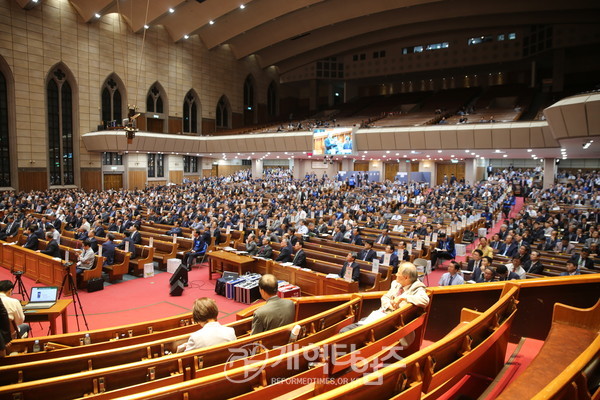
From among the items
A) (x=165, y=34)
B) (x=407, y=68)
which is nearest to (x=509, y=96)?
(x=407, y=68)

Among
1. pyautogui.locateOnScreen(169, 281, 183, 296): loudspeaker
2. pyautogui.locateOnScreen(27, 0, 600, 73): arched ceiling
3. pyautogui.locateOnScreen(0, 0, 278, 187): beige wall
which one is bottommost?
pyautogui.locateOnScreen(169, 281, 183, 296): loudspeaker

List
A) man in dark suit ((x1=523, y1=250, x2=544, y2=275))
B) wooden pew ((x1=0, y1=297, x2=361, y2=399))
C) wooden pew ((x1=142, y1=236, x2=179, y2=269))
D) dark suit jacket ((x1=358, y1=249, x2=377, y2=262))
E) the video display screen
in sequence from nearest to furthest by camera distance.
→ wooden pew ((x1=0, y1=297, x2=361, y2=399)) < man in dark suit ((x1=523, y1=250, x2=544, y2=275)) < dark suit jacket ((x1=358, y1=249, x2=377, y2=262)) < wooden pew ((x1=142, y1=236, x2=179, y2=269)) < the video display screen

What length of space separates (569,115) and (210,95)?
28710 millimetres

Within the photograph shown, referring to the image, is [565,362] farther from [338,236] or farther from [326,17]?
[326,17]

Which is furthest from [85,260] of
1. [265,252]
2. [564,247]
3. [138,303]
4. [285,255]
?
[564,247]

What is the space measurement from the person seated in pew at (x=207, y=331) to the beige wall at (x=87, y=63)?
27.1m

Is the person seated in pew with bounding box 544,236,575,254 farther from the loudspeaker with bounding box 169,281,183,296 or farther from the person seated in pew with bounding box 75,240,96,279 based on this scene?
the person seated in pew with bounding box 75,240,96,279

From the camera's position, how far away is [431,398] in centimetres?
225

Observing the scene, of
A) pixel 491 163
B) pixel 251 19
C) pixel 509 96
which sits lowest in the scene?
pixel 491 163

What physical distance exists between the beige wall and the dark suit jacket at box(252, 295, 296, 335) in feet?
89.1

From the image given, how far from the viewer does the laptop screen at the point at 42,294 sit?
17.4 feet

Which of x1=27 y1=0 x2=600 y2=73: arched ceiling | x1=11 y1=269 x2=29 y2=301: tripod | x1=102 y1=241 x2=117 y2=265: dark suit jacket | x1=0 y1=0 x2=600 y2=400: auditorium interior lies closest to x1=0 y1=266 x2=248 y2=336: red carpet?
x1=0 y1=0 x2=600 y2=400: auditorium interior

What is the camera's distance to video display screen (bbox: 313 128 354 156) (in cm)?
2300

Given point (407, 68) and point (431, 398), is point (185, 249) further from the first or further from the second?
point (407, 68)
